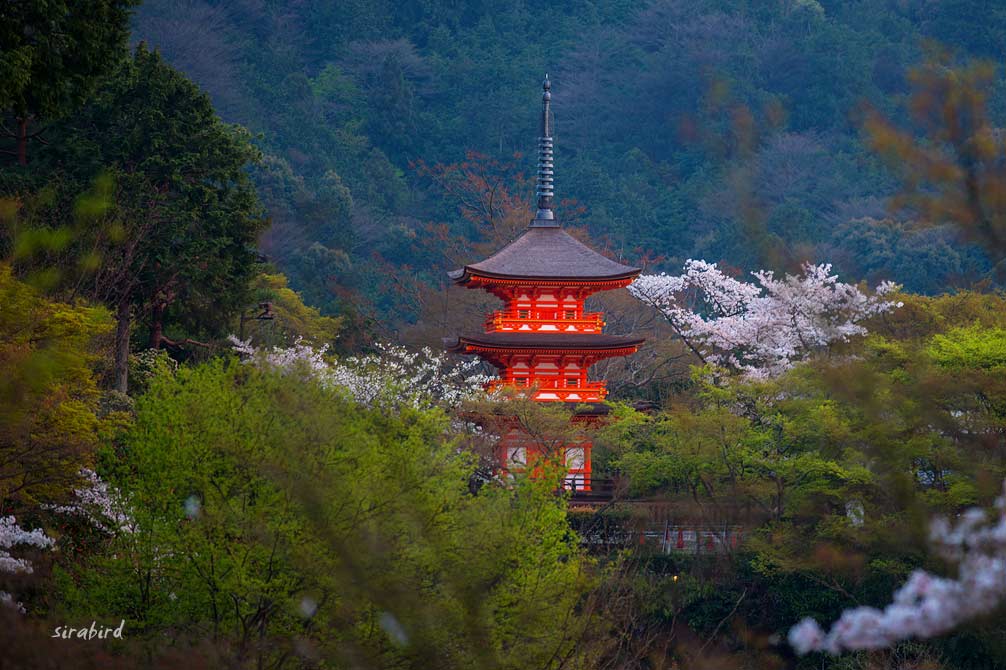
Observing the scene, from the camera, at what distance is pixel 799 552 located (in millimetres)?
20594

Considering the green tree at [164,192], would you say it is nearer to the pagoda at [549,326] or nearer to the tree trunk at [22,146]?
the tree trunk at [22,146]

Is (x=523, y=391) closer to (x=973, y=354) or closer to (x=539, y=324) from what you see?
(x=539, y=324)

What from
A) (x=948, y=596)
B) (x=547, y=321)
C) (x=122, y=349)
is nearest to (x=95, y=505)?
(x=122, y=349)

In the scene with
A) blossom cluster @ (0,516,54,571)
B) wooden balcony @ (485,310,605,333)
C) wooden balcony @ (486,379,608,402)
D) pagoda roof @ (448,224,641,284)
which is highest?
pagoda roof @ (448,224,641,284)

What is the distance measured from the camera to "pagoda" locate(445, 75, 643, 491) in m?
24.9

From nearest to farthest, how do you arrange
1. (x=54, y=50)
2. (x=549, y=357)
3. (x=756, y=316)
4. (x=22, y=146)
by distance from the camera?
(x=54, y=50)
(x=22, y=146)
(x=549, y=357)
(x=756, y=316)

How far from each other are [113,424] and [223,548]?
4.19 meters

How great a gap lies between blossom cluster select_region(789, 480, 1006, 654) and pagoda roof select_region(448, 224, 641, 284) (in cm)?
2171

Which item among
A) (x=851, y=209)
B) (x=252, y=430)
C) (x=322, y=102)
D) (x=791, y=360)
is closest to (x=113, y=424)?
(x=252, y=430)

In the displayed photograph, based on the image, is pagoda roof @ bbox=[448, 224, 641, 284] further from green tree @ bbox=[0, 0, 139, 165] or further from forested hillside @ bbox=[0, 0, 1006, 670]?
green tree @ bbox=[0, 0, 139, 165]

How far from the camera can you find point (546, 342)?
25.0 meters

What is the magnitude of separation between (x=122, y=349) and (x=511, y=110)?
37633 millimetres

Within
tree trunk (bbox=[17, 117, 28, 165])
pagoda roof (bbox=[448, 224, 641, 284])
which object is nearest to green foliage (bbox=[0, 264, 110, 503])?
tree trunk (bbox=[17, 117, 28, 165])

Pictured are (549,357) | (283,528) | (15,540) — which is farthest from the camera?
(549,357)
